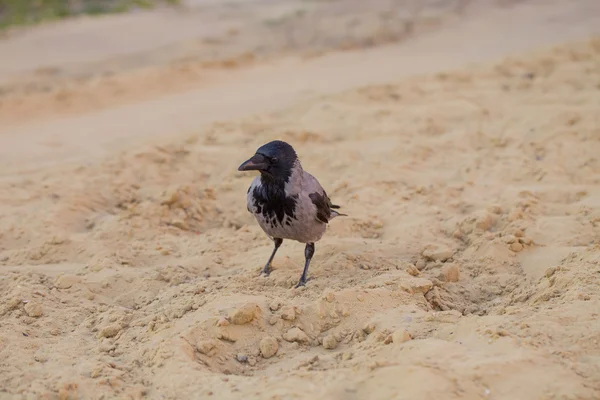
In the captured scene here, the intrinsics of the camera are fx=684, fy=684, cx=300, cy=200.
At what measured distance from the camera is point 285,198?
443 cm

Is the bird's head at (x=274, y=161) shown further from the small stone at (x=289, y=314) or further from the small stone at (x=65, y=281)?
the small stone at (x=65, y=281)

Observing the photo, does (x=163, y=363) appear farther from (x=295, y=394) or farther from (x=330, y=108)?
(x=330, y=108)

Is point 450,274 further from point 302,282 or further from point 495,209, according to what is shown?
point 495,209

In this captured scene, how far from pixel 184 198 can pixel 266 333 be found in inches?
86.0

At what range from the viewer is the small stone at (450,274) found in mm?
4422

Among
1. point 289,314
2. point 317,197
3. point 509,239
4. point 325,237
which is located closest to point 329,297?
point 289,314

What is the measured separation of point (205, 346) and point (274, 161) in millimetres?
1332

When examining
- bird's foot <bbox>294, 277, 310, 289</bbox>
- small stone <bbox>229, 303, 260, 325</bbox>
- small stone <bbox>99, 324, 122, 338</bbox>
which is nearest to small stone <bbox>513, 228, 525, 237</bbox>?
bird's foot <bbox>294, 277, 310, 289</bbox>

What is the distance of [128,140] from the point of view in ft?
24.7

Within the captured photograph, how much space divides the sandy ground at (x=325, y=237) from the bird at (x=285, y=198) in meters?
0.34

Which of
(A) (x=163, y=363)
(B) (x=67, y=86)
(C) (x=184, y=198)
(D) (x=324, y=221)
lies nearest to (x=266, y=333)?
(A) (x=163, y=363)

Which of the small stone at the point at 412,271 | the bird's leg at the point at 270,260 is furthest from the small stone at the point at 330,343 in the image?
the bird's leg at the point at 270,260

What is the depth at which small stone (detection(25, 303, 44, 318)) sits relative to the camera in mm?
4000

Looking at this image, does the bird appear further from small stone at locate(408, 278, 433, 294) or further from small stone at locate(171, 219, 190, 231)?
small stone at locate(171, 219, 190, 231)
